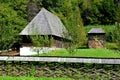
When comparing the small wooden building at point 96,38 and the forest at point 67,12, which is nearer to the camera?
the forest at point 67,12

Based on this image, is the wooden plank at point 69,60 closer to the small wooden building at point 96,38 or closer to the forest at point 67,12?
the forest at point 67,12

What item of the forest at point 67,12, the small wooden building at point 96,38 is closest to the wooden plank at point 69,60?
the forest at point 67,12

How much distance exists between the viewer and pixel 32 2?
6122 centimetres

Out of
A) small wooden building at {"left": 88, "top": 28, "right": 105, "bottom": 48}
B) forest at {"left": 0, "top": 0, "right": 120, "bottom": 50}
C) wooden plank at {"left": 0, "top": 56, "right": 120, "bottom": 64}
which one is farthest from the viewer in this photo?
small wooden building at {"left": 88, "top": 28, "right": 105, "bottom": 48}

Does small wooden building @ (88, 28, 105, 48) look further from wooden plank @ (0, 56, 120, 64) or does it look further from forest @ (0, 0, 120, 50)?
wooden plank @ (0, 56, 120, 64)

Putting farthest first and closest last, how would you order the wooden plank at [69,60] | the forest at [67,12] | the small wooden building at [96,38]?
the small wooden building at [96,38] → the forest at [67,12] → the wooden plank at [69,60]

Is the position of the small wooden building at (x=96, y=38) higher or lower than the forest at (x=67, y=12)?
lower

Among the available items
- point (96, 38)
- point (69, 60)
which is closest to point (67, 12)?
point (96, 38)

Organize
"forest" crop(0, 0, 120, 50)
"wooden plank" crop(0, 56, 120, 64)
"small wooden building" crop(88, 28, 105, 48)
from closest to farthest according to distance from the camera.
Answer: "wooden plank" crop(0, 56, 120, 64) < "forest" crop(0, 0, 120, 50) < "small wooden building" crop(88, 28, 105, 48)

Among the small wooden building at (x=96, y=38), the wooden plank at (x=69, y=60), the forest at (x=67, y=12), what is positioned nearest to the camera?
the wooden plank at (x=69, y=60)

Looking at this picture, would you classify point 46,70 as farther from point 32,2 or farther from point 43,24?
point 32,2

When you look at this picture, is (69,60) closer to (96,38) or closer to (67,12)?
(96,38)

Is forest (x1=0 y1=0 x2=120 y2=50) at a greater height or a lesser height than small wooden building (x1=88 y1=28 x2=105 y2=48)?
greater

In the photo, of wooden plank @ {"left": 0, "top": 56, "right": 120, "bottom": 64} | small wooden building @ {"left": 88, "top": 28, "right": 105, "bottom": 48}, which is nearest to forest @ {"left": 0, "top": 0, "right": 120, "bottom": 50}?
small wooden building @ {"left": 88, "top": 28, "right": 105, "bottom": 48}
